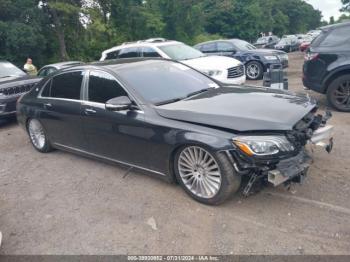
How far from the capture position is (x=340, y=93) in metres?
6.87

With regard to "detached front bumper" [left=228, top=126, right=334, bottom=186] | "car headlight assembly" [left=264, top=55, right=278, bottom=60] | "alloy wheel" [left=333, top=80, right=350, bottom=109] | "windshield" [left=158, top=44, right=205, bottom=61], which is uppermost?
"windshield" [left=158, top=44, right=205, bottom=61]

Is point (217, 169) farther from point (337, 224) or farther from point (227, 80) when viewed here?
point (227, 80)

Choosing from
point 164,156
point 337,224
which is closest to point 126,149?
point 164,156

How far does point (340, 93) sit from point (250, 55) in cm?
569

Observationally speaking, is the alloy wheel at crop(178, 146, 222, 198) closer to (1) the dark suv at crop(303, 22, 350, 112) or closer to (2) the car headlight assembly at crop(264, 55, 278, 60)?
(1) the dark suv at crop(303, 22, 350, 112)

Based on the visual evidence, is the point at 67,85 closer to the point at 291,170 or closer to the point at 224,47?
the point at 291,170

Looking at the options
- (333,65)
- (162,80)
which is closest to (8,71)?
(162,80)

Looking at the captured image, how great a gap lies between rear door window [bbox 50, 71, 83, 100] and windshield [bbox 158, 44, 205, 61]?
15.4ft

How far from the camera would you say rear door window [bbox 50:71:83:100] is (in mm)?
5031

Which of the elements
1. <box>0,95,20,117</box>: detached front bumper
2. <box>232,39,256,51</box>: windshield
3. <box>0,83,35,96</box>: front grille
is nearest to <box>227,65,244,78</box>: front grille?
<box>232,39,256,51</box>: windshield

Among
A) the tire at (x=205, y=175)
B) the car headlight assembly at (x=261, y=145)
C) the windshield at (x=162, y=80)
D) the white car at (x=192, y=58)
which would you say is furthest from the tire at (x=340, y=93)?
the tire at (x=205, y=175)

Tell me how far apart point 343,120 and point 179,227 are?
4.42 meters

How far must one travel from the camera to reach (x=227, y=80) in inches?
356

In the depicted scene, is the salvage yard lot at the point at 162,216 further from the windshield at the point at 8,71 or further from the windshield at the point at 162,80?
the windshield at the point at 8,71
